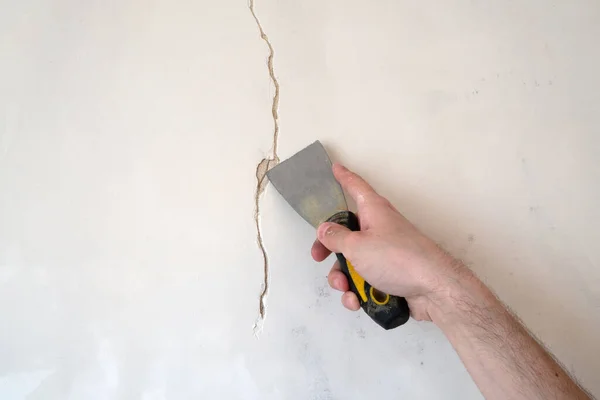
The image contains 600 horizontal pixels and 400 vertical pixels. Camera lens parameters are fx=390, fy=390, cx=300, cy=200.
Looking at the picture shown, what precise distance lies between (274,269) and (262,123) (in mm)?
426

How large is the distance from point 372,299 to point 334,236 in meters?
0.18

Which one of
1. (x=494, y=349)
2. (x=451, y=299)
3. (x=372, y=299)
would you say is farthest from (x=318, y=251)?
(x=494, y=349)

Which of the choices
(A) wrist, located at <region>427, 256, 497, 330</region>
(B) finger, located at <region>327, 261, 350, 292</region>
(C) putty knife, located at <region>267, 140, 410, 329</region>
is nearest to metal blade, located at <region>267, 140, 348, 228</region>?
(C) putty knife, located at <region>267, 140, 410, 329</region>

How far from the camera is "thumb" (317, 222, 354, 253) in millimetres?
941

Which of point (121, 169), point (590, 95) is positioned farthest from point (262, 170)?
point (590, 95)

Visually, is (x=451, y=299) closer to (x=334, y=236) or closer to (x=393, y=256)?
(x=393, y=256)

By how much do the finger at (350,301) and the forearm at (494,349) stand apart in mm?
195

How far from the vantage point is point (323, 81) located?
1.19 metres

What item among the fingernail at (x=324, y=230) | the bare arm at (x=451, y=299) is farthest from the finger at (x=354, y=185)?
the fingernail at (x=324, y=230)

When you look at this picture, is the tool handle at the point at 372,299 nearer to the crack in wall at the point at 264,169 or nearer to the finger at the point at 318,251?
the finger at the point at 318,251

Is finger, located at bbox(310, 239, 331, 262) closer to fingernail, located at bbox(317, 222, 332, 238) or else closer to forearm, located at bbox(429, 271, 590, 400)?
fingernail, located at bbox(317, 222, 332, 238)

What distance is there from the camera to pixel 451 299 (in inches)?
34.8

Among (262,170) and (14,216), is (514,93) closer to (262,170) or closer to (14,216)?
(262,170)

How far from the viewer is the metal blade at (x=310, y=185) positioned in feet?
3.49
